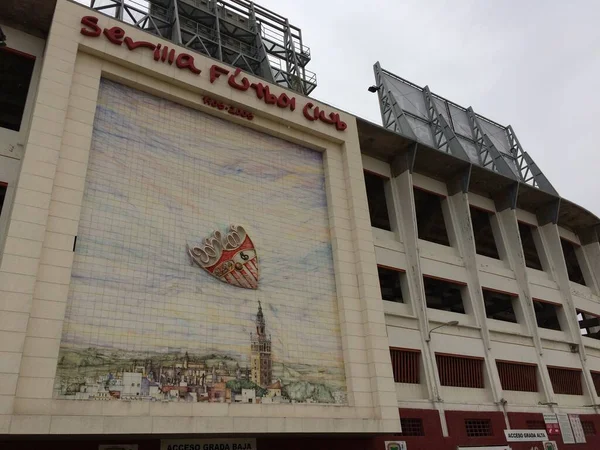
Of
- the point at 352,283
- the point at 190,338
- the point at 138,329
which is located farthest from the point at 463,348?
the point at 138,329

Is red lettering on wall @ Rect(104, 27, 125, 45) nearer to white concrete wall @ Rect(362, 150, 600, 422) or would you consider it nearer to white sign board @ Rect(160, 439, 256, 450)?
white concrete wall @ Rect(362, 150, 600, 422)

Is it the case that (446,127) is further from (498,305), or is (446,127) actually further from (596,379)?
(596,379)

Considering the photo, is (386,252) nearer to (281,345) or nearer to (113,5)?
(281,345)

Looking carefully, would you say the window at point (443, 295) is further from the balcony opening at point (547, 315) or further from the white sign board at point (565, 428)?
the white sign board at point (565, 428)

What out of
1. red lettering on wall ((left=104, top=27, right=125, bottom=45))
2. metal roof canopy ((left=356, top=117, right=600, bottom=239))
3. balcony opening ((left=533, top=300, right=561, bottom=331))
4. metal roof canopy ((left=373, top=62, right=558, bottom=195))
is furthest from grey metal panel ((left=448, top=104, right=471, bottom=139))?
red lettering on wall ((left=104, top=27, right=125, bottom=45))

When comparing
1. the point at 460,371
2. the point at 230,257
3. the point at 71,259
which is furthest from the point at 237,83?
the point at 460,371

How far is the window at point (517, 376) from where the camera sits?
28.9 m

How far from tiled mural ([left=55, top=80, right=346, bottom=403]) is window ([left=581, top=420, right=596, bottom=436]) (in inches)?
756

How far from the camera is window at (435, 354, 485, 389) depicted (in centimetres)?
→ 2659

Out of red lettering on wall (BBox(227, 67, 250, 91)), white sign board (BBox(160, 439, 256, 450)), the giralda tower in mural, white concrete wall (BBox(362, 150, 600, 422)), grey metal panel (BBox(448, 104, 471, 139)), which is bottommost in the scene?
white sign board (BBox(160, 439, 256, 450))

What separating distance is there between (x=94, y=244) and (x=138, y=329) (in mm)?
3384

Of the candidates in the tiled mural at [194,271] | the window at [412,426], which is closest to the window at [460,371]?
the window at [412,426]

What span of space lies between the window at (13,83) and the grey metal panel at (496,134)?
119ft

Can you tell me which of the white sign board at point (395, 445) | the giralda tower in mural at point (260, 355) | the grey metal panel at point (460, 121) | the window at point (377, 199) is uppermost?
the grey metal panel at point (460, 121)
